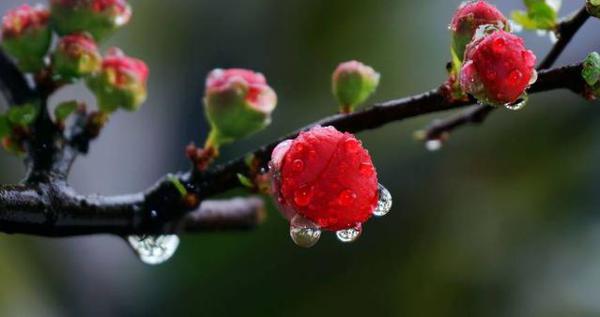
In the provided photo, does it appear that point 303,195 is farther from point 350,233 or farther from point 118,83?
point 118,83

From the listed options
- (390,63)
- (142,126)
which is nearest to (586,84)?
(390,63)

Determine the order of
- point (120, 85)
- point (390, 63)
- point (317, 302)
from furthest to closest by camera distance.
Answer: point (390, 63), point (317, 302), point (120, 85)

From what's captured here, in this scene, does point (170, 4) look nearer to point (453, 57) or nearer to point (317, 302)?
point (317, 302)

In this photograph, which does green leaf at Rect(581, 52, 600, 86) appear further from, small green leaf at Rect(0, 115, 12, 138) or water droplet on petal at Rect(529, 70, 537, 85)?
small green leaf at Rect(0, 115, 12, 138)

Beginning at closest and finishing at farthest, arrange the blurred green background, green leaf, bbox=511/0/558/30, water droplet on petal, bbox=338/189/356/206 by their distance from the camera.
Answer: water droplet on petal, bbox=338/189/356/206 → green leaf, bbox=511/0/558/30 → the blurred green background

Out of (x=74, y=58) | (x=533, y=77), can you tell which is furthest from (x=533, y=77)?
(x=74, y=58)

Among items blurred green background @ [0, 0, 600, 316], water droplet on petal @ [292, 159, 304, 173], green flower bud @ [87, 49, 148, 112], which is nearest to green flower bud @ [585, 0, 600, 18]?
water droplet on petal @ [292, 159, 304, 173]

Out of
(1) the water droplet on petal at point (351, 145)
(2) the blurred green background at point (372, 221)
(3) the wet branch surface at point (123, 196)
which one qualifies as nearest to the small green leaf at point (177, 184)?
(3) the wet branch surface at point (123, 196)
